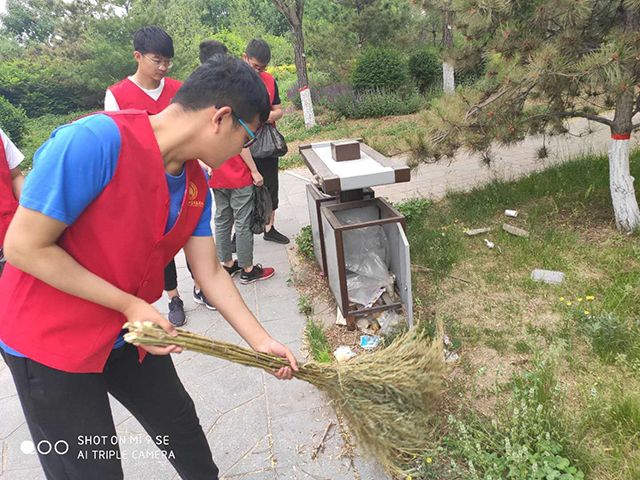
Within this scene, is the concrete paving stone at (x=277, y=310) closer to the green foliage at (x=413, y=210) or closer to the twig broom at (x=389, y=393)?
the twig broom at (x=389, y=393)

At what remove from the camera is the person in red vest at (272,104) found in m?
3.26

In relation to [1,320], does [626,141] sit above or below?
below

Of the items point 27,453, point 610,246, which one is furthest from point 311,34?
point 27,453

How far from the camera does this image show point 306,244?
12.6ft

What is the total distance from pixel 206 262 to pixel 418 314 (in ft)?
5.41

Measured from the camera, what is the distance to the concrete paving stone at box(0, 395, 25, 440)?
7.67ft

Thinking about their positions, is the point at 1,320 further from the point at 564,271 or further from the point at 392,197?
the point at 392,197

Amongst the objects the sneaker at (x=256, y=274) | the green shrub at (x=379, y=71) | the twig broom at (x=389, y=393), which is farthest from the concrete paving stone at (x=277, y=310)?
the green shrub at (x=379, y=71)

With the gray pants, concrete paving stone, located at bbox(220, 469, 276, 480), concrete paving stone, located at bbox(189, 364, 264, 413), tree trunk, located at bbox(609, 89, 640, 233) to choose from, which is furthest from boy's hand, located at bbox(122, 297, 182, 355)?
tree trunk, located at bbox(609, 89, 640, 233)

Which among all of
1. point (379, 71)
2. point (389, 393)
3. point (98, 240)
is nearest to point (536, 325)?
point (389, 393)

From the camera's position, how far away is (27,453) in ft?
7.15

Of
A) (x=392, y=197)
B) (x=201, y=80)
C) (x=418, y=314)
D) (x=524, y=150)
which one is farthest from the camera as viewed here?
(x=524, y=150)

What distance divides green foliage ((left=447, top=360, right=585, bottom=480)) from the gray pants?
195 cm

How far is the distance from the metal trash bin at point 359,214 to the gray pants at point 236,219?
519 mm
